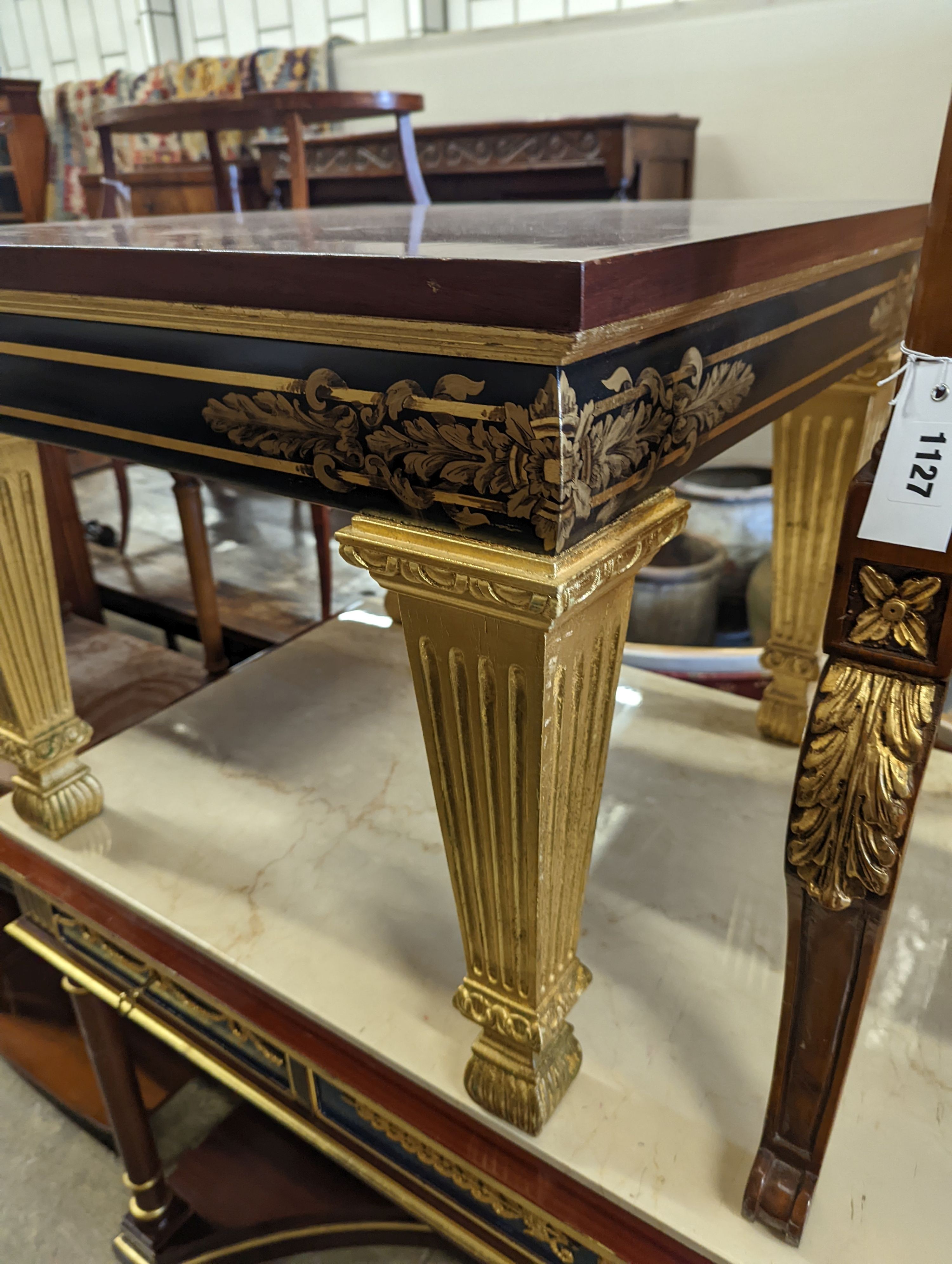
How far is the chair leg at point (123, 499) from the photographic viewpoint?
2.24 m

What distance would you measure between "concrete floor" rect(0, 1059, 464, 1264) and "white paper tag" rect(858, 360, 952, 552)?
99 cm

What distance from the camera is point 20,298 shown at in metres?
0.57

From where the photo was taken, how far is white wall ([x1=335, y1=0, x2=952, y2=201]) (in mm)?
1956

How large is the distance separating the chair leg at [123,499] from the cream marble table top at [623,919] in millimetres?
1244

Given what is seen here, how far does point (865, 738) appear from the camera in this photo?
0.45 metres

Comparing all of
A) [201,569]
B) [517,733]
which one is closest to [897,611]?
[517,733]

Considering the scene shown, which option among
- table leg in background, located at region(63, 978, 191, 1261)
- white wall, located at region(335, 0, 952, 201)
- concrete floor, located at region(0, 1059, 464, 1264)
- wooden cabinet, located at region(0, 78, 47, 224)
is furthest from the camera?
white wall, located at region(335, 0, 952, 201)

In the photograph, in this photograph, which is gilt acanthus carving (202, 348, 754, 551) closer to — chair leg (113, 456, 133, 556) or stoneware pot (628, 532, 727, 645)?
stoneware pot (628, 532, 727, 645)

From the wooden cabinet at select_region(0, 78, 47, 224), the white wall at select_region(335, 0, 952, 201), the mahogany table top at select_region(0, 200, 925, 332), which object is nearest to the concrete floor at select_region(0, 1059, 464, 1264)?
the mahogany table top at select_region(0, 200, 925, 332)

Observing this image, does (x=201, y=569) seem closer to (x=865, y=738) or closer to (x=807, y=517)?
(x=807, y=517)

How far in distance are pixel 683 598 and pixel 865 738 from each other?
1459 millimetres

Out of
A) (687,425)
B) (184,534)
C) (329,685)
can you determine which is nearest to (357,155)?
(184,534)

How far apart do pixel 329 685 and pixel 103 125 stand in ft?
3.44

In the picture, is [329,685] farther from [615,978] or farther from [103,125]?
[103,125]
